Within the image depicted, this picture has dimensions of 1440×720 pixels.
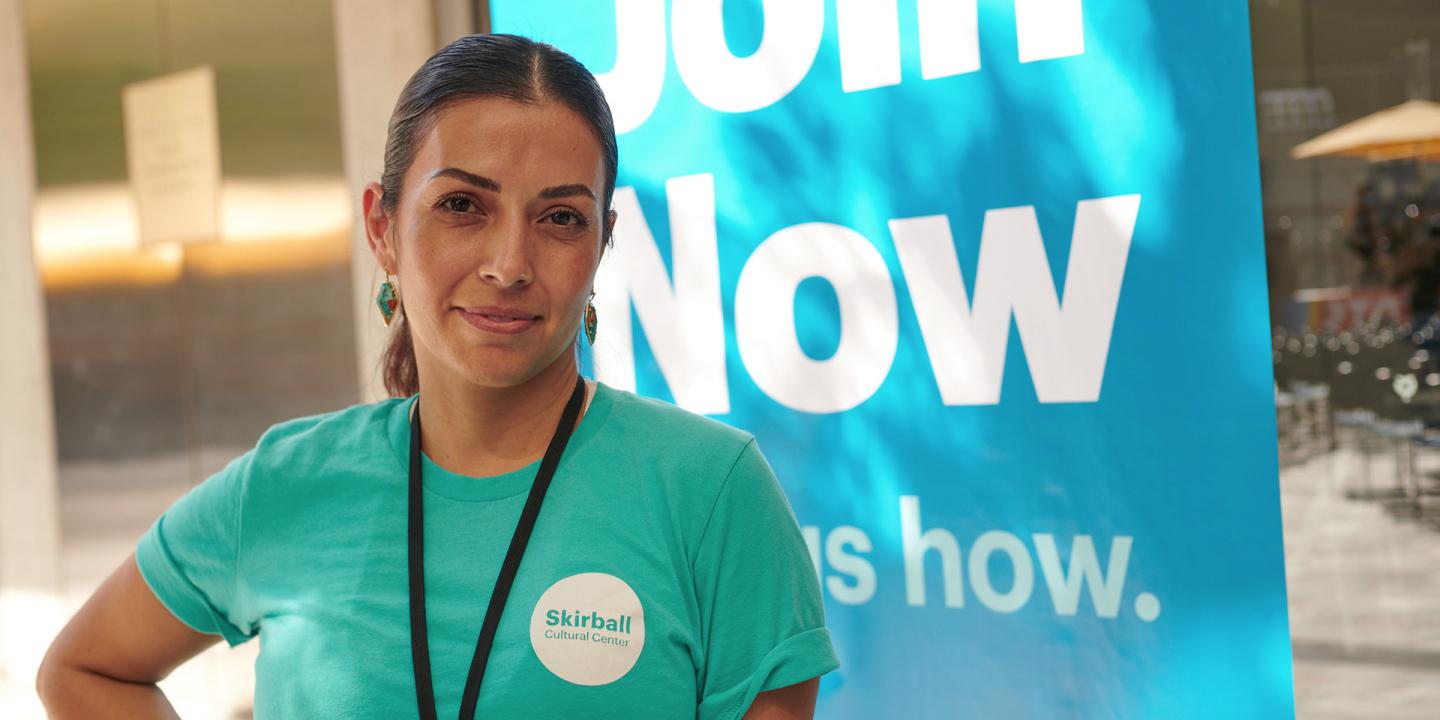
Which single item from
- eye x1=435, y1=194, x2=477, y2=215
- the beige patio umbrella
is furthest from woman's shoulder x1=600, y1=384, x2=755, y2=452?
the beige patio umbrella

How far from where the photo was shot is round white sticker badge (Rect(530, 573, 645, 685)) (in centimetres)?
142

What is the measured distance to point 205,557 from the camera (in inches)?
64.3

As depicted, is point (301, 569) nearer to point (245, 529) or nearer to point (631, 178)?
point (245, 529)

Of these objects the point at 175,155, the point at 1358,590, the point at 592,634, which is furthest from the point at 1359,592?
the point at 175,155

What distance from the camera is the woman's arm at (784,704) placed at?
144 centimetres

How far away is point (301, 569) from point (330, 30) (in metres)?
4.03

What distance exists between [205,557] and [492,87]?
26.4 inches

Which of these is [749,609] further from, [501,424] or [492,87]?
[492,87]

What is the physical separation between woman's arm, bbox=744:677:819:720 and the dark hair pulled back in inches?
21.4

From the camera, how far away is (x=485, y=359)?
1.49 m

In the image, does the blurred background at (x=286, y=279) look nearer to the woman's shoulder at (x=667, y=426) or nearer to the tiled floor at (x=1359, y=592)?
the tiled floor at (x=1359, y=592)

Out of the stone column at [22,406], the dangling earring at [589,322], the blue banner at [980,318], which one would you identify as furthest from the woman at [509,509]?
the stone column at [22,406]

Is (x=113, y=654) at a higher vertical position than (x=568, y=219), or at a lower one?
lower

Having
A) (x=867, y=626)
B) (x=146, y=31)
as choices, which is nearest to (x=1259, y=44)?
(x=867, y=626)
